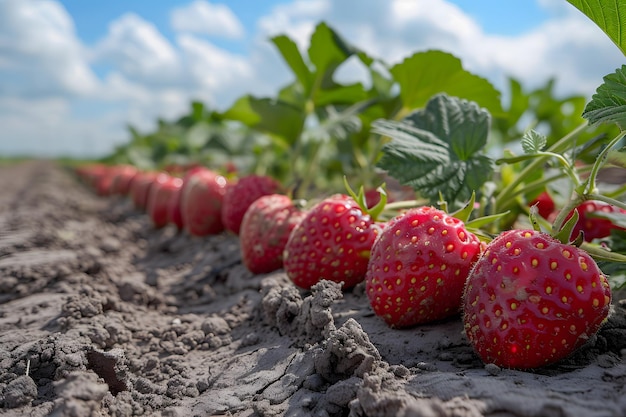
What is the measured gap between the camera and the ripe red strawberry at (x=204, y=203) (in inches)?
147

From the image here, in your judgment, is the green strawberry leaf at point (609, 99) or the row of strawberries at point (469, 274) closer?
the row of strawberries at point (469, 274)

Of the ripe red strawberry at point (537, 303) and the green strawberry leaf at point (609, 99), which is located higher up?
the green strawberry leaf at point (609, 99)

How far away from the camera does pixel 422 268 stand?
60.5 inches

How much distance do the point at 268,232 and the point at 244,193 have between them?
777 mm

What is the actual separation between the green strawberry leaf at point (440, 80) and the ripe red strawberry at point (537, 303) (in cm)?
126

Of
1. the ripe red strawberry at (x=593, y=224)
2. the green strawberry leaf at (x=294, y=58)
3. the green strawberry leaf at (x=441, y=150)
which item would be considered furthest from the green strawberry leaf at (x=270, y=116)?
the ripe red strawberry at (x=593, y=224)

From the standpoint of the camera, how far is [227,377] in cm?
163

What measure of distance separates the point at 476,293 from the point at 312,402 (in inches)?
18.5

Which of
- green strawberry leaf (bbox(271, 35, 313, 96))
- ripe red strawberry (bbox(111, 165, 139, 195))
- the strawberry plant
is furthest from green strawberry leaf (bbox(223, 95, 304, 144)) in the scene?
ripe red strawberry (bbox(111, 165, 139, 195))

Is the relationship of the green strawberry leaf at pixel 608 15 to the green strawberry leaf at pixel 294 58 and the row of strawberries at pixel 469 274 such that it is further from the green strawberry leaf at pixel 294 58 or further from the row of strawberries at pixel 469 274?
the green strawberry leaf at pixel 294 58

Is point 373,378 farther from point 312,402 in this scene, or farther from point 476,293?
point 476,293

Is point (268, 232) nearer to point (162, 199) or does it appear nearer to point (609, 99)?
point (609, 99)

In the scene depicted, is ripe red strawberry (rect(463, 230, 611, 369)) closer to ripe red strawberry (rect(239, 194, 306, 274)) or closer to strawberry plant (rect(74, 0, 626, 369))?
strawberry plant (rect(74, 0, 626, 369))

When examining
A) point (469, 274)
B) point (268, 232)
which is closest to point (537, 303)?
point (469, 274)
